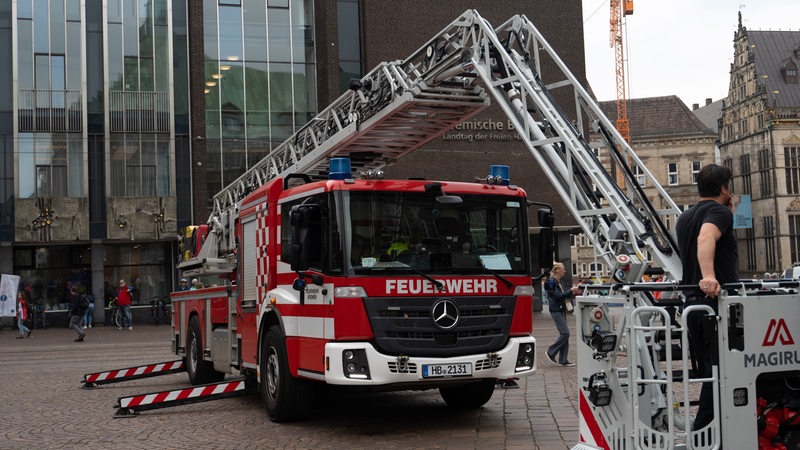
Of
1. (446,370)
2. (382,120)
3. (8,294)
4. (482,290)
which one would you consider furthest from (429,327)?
(8,294)

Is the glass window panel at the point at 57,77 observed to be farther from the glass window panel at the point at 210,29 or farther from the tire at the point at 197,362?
the tire at the point at 197,362

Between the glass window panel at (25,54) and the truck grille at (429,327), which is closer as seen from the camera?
the truck grille at (429,327)

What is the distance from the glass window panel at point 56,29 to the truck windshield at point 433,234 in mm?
30834

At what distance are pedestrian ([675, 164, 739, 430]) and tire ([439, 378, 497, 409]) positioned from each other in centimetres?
445

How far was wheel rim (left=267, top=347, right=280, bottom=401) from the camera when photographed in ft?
33.4

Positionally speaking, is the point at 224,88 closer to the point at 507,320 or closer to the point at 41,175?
the point at 41,175

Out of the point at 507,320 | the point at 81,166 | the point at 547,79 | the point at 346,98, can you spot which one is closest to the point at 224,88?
the point at 81,166

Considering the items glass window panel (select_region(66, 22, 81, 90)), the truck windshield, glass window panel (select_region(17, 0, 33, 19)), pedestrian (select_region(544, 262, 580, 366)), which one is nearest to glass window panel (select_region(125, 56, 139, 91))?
glass window panel (select_region(66, 22, 81, 90))

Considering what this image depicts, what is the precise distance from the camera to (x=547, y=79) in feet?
132

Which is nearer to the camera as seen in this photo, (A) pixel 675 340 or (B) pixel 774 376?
(B) pixel 774 376

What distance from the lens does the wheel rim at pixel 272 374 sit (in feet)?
33.4

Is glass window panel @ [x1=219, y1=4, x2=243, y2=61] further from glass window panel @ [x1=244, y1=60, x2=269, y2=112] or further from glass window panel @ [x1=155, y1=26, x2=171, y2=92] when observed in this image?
glass window panel @ [x1=155, y1=26, x2=171, y2=92]

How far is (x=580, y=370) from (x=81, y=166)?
3333cm

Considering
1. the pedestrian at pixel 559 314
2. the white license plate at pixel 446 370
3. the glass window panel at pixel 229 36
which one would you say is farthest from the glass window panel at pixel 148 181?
the white license plate at pixel 446 370
